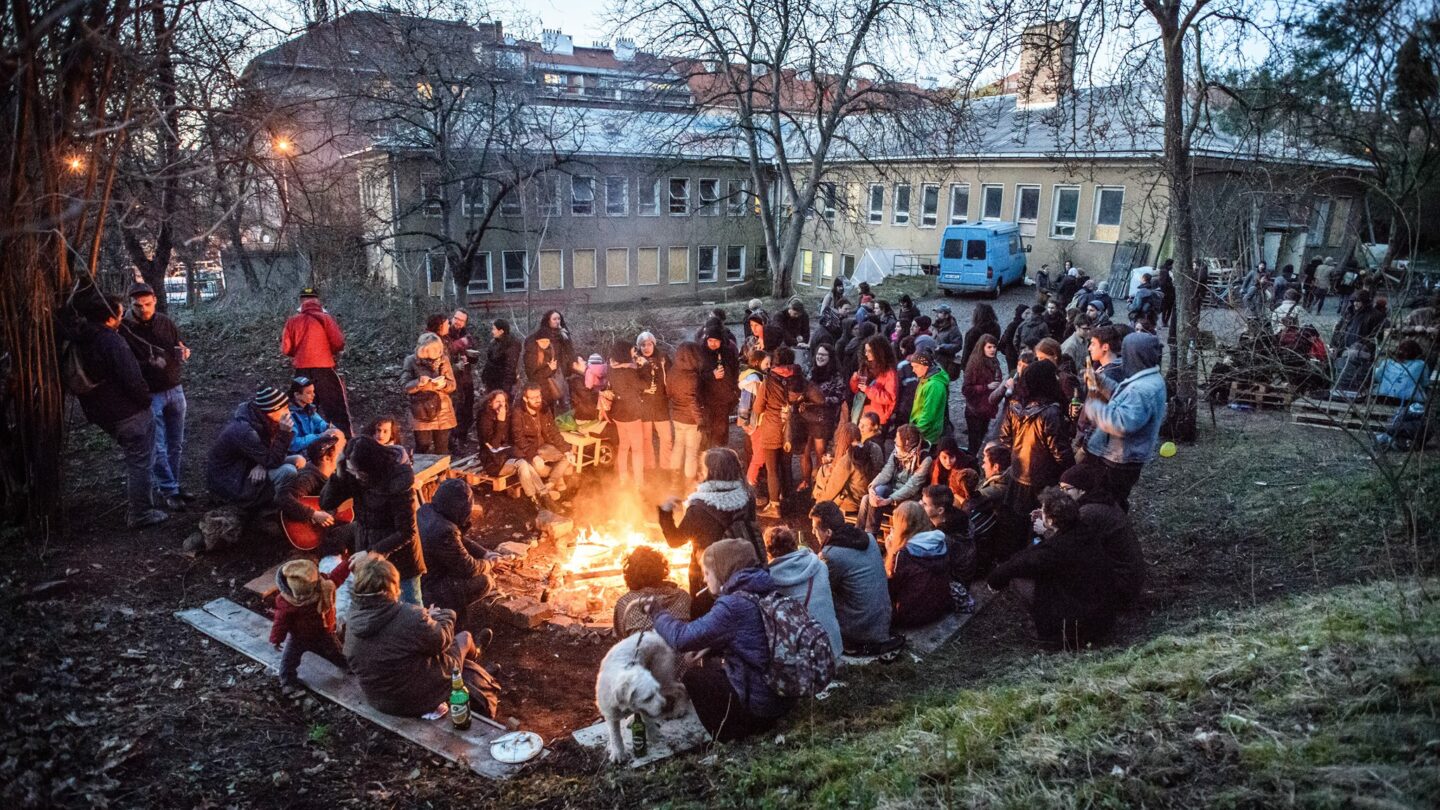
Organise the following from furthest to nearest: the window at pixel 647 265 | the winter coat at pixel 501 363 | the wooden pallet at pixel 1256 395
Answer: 1. the window at pixel 647 265
2. the wooden pallet at pixel 1256 395
3. the winter coat at pixel 501 363

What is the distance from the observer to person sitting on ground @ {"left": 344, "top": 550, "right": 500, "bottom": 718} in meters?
4.57

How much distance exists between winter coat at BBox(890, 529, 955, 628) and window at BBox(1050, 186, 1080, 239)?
25.9 metres

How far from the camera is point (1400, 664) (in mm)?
3529

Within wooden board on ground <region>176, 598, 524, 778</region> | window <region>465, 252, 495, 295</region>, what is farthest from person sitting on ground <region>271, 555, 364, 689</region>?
window <region>465, 252, 495, 295</region>

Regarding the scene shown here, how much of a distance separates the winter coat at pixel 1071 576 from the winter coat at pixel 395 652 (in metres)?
3.81

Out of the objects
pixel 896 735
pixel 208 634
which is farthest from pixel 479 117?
pixel 896 735

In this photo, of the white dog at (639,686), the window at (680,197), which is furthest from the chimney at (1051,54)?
the window at (680,197)

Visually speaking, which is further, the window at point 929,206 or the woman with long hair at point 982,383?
the window at point 929,206

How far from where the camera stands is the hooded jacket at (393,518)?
5742 millimetres

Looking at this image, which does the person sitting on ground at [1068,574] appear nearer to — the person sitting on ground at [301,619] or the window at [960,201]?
the person sitting on ground at [301,619]

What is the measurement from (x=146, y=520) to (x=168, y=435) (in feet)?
3.46

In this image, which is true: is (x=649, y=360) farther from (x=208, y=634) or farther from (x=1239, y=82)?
(x=1239, y=82)

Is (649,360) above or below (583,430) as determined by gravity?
above

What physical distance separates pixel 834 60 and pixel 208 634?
20.8 meters
